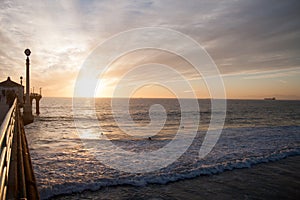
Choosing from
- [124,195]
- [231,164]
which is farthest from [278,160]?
[124,195]

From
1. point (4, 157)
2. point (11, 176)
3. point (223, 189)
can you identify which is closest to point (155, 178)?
point (223, 189)

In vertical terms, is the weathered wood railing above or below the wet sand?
above

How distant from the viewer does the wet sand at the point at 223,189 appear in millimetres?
8234

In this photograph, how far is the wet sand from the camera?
8234 mm

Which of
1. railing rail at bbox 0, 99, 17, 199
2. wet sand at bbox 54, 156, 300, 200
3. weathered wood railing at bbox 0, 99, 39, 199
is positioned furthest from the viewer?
wet sand at bbox 54, 156, 300, 200

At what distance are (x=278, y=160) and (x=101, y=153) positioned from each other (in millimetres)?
10906

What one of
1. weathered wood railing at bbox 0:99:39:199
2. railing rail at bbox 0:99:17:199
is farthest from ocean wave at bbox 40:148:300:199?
railing rail at bbox 0:99:17:199

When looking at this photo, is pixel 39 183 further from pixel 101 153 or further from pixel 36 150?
pixel 36 150

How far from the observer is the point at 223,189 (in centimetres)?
892

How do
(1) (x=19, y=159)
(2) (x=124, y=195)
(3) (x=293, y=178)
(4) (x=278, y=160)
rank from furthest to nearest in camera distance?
(4) (x=278, y=160)
(3) (x=293, y=178)
(2) (x=124, y=195)
(1) (x=19, y=159)

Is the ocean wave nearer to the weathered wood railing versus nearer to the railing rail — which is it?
the weathered wood railing

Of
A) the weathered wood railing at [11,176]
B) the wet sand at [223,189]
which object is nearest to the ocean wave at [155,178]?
the wet sand at [223,189]

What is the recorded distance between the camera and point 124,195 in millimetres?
8320

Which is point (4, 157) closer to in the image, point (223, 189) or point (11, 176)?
point (11, 176)
